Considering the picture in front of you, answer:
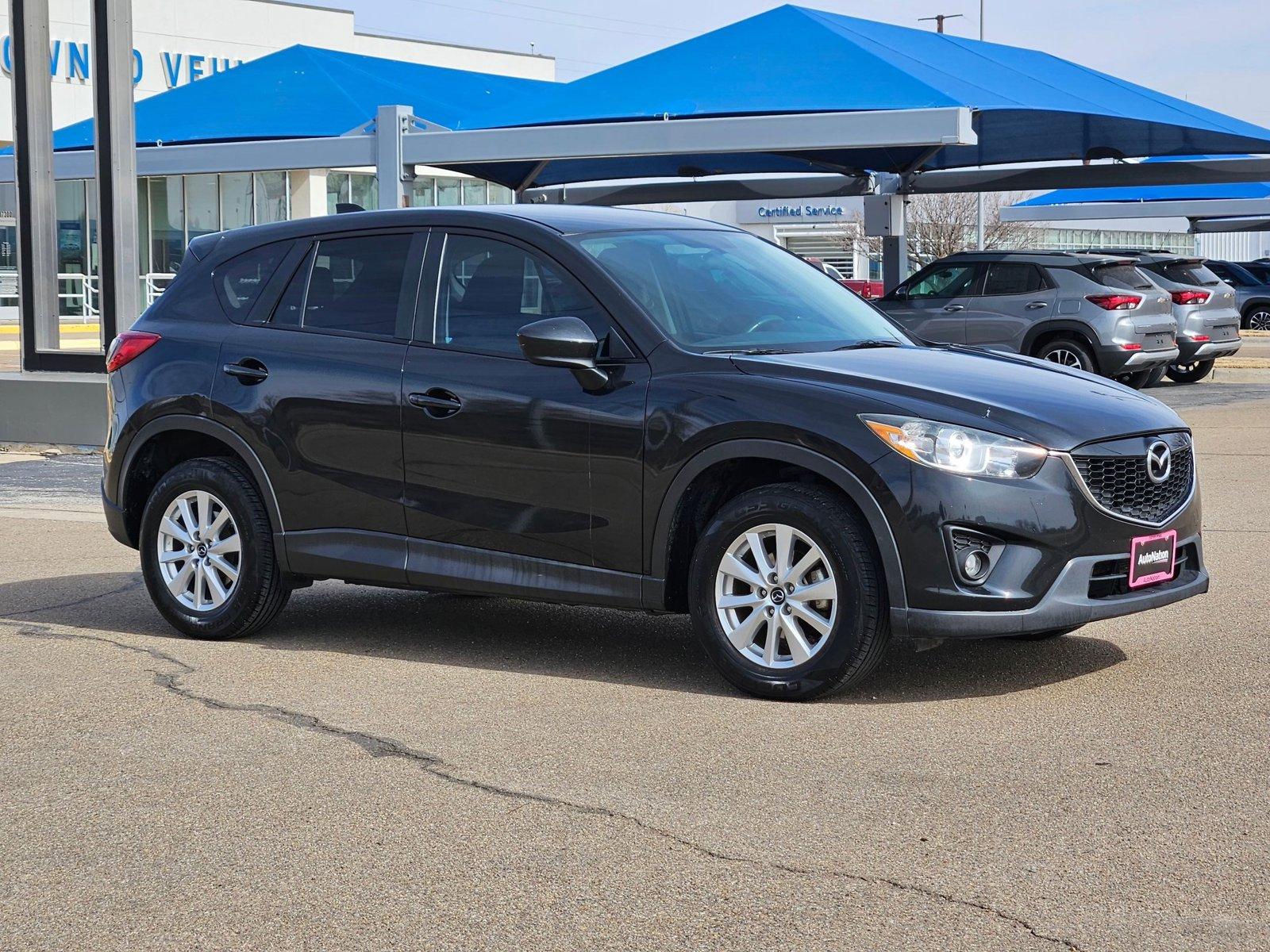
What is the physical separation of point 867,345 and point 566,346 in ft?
4.18

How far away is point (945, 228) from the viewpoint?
61438mm

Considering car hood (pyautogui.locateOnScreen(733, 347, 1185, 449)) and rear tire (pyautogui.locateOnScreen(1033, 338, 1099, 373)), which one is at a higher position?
rear tire (pyautogui.locateOnScreen(1033, 338, 1099, 373))

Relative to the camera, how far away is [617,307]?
21.0 ft

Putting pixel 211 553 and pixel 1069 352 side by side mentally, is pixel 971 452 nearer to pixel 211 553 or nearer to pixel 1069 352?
pixel 211 553

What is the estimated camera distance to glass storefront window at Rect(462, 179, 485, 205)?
157ft

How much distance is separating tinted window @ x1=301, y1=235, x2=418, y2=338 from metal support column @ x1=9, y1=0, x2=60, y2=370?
9.43 metres

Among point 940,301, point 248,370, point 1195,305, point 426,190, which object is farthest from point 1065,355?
point 426,190

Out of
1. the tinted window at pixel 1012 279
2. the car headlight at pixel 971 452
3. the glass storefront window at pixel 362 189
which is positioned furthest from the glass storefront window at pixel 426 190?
the car headlight at pixel 971 452

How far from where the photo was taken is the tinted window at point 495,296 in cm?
654

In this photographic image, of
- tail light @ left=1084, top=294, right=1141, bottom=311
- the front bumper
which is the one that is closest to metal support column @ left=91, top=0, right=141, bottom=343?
tail light @ left=1084, top=294, right=1141, bottom=311

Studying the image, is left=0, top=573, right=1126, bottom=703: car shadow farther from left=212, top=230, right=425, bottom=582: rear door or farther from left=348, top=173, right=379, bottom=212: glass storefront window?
left=348, top=173, right=379, bottom=212: glass storefront window

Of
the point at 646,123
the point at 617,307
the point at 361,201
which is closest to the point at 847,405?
the point at 617,307

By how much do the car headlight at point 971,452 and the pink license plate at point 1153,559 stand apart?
54 cm

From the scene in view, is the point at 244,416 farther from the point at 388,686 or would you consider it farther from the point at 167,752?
the point at 167,752
